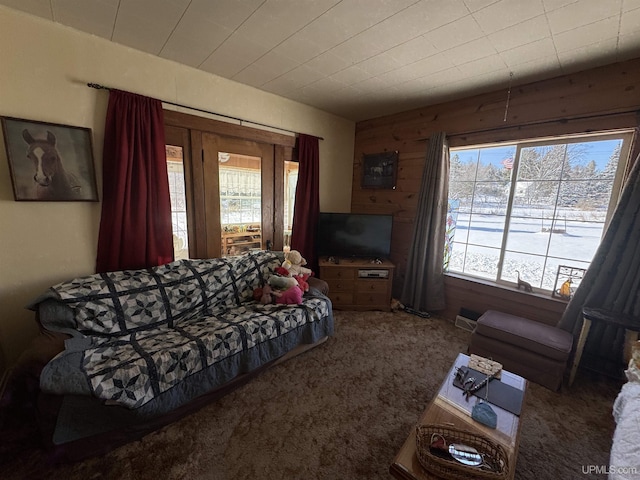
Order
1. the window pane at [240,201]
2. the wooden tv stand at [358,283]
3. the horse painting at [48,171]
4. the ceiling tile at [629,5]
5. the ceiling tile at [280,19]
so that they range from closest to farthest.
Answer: the ceiling tile at [629,5] → the ceiling tile at [280,19] → the horse painting at [48,171] → the window pane at [240,201] → the wooden tv stand at [358,283]

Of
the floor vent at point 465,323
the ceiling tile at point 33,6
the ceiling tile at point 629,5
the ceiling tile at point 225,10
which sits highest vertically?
the ceiling tile at point 629,5

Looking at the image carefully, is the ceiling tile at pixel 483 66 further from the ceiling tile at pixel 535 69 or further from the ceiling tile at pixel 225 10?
the ceiling tile at pixel 225 10

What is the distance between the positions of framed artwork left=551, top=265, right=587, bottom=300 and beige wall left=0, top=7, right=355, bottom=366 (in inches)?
150

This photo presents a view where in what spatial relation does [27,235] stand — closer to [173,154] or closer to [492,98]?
[173,154]

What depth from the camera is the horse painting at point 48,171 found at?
1.71m

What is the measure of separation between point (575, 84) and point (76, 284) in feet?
13.5

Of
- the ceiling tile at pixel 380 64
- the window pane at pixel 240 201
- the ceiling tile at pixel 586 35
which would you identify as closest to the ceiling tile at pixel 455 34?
the ceiling tile at pixel 380 64

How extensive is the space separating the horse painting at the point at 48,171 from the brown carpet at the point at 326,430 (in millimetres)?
1450

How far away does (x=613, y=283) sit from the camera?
1966 millimetres

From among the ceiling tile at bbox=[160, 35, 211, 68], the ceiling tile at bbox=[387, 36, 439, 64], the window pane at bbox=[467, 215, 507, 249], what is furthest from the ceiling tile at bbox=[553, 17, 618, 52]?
the ceiling tile at bbox=[160, 35, 211, 68]

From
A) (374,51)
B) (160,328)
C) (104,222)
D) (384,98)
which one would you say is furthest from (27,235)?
(384,98)

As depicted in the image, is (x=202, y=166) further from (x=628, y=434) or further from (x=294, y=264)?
(x=628, y=434)

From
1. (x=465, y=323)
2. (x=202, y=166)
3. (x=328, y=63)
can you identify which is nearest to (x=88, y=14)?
(x=202, y=166)

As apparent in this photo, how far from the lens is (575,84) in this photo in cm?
212
